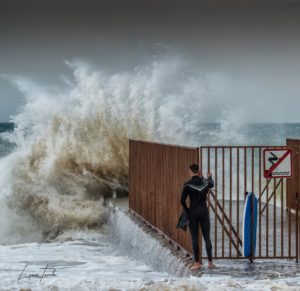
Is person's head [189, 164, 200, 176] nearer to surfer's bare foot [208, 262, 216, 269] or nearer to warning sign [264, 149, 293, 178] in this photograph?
warning sign [264, 149, 293, 178]

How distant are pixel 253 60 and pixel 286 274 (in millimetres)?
44799

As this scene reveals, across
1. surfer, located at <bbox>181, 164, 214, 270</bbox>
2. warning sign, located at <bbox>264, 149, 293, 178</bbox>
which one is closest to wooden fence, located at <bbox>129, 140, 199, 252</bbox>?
surfer, located at <bbox>181, 164, 214, 270</bbox>

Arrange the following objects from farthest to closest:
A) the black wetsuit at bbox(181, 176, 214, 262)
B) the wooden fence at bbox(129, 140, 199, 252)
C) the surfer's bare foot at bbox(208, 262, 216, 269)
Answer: the wooden fence at bbox(129, 140, 199, 252), the surfer's bare foot at bbox(208, 262, 216, 269), the black wetsuit at bbox(181, 176, 214, 262)

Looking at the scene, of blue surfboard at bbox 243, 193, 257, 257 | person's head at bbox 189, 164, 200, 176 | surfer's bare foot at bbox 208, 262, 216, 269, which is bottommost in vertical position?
surfer's bare foot at bbox 208, 262, 216, 269

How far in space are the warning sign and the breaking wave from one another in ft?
30.3

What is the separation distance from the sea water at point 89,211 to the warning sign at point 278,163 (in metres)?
1.23

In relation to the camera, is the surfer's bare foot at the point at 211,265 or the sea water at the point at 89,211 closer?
the sea water at the point at 89,211

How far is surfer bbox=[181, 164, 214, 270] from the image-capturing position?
969 centimetres

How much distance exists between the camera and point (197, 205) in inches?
384

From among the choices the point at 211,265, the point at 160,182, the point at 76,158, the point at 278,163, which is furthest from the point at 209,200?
the point at 76,158

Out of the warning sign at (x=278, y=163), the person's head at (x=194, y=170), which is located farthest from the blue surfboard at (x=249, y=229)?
the person's head at (x=194, y=170)

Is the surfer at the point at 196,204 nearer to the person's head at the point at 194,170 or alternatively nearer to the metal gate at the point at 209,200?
the person's head at the point at 194,170

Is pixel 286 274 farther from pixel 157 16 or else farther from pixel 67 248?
pixel 157 16

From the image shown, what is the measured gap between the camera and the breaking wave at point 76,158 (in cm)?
2031
